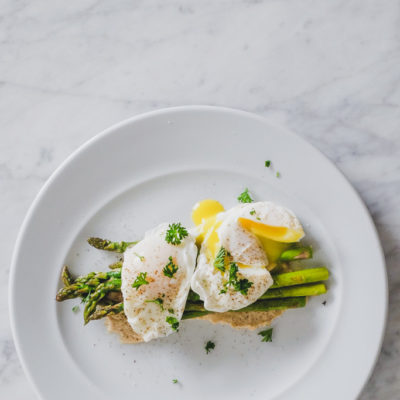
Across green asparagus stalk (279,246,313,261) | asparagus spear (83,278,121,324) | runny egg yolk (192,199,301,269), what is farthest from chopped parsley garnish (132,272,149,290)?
green asparagus stalk (279,246,313,261)

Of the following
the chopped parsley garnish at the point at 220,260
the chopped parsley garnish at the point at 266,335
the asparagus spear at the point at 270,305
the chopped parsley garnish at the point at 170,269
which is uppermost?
the chopped parsley garnish at the point at 170,269

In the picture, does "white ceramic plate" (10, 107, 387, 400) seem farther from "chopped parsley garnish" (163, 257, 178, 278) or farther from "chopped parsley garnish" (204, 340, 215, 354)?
"chopped parsley garnish" (163, 257, 178, 278)

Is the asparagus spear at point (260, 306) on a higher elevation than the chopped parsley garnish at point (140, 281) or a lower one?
lower

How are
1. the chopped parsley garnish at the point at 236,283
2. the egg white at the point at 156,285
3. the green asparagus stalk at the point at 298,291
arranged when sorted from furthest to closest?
the green asparagus stalk at the point at 298,291 → the egg white at the point at 156,285 → the chopped parsley garnish at the point at 236,283

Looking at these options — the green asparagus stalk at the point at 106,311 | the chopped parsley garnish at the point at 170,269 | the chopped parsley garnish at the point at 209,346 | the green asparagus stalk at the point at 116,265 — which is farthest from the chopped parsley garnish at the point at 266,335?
the green asparagus stalk at the point at 116,265

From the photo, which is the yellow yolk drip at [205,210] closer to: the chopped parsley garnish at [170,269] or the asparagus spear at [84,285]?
the chopped parsley garnish at [170,269]

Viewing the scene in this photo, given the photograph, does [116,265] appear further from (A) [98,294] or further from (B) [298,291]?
(B) [298,291]

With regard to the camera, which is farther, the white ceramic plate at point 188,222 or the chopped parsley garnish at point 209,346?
the chopped parsley garnish at point 209,346
